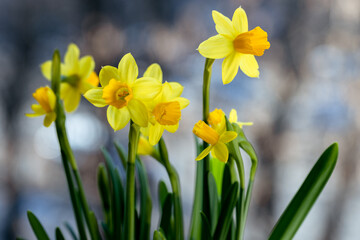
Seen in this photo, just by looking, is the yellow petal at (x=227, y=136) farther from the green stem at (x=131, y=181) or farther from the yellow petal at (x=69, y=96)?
the yellow petal at (x=69, y=96)

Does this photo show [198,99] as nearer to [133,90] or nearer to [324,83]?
[324,83]

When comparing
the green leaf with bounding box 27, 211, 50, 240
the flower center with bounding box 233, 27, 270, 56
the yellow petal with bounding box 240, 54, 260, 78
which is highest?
the flower center with bounding box 233, 27, 270, 56

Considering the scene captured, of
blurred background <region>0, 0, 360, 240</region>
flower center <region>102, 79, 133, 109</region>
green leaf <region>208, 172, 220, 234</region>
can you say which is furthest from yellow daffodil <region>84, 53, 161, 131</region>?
blurred background <region>0, 0, 360, 240</region>

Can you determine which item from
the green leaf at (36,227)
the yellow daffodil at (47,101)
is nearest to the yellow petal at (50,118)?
the yellow daffodil at (47,101)

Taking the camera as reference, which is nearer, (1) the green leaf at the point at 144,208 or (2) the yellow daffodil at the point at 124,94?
(2) the yellow daffodil at the point at 124,94

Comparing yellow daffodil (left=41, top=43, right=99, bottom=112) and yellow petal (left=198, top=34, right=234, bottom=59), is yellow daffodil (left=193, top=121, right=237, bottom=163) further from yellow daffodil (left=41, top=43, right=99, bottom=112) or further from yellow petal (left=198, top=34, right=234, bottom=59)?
yellow daffodil (left=41, top=43, right=99, bottom=112)

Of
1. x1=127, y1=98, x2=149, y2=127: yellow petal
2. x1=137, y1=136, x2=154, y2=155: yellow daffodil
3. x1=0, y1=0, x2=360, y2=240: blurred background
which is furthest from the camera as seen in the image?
x1=0, y1=0, x2=360, y2=240: blurred background

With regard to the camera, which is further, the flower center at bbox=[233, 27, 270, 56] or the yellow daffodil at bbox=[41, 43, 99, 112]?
the yellow daffodil at bbox=[41, 43, 99, 112]
